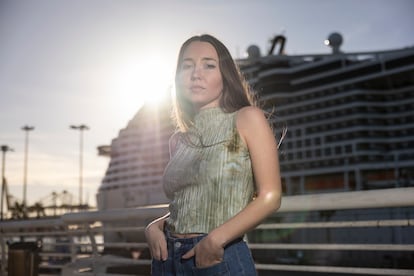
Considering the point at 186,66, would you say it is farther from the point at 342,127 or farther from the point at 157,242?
the point at 342,127

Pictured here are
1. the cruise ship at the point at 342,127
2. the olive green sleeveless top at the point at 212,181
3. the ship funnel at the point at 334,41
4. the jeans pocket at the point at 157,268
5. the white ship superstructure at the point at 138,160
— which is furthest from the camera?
the white ship superstructure at the point at 138,160

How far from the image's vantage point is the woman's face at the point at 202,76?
1541mm

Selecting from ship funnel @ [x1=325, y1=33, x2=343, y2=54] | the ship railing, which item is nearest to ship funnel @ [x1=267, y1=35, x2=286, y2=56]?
ship funnel @ [x1=325, y1=33, x2=343, y2=54]

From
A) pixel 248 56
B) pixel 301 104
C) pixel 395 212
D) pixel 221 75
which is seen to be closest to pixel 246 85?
pixel 221 75

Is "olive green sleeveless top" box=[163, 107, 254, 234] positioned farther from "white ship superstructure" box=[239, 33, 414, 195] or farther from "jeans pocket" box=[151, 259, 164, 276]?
"white ship superstructure" box=[239, 33, 414, 195]

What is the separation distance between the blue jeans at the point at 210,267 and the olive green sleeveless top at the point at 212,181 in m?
0.04

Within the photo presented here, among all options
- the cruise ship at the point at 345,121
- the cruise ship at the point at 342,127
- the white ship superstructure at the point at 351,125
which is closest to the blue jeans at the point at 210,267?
the cruise ship at the point at 342,127

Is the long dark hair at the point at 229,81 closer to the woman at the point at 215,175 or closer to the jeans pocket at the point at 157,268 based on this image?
the woman at the point at 215,175

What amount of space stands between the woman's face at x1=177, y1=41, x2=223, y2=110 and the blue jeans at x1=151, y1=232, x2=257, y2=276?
1.55ft

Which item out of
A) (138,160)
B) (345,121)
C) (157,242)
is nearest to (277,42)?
(345,121)

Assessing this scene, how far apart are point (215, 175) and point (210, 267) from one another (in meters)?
0.27

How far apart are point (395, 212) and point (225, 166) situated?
31.4 m

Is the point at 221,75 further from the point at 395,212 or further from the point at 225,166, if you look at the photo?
the point at 395,212

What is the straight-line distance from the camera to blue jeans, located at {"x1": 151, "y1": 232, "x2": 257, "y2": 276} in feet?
4.29
